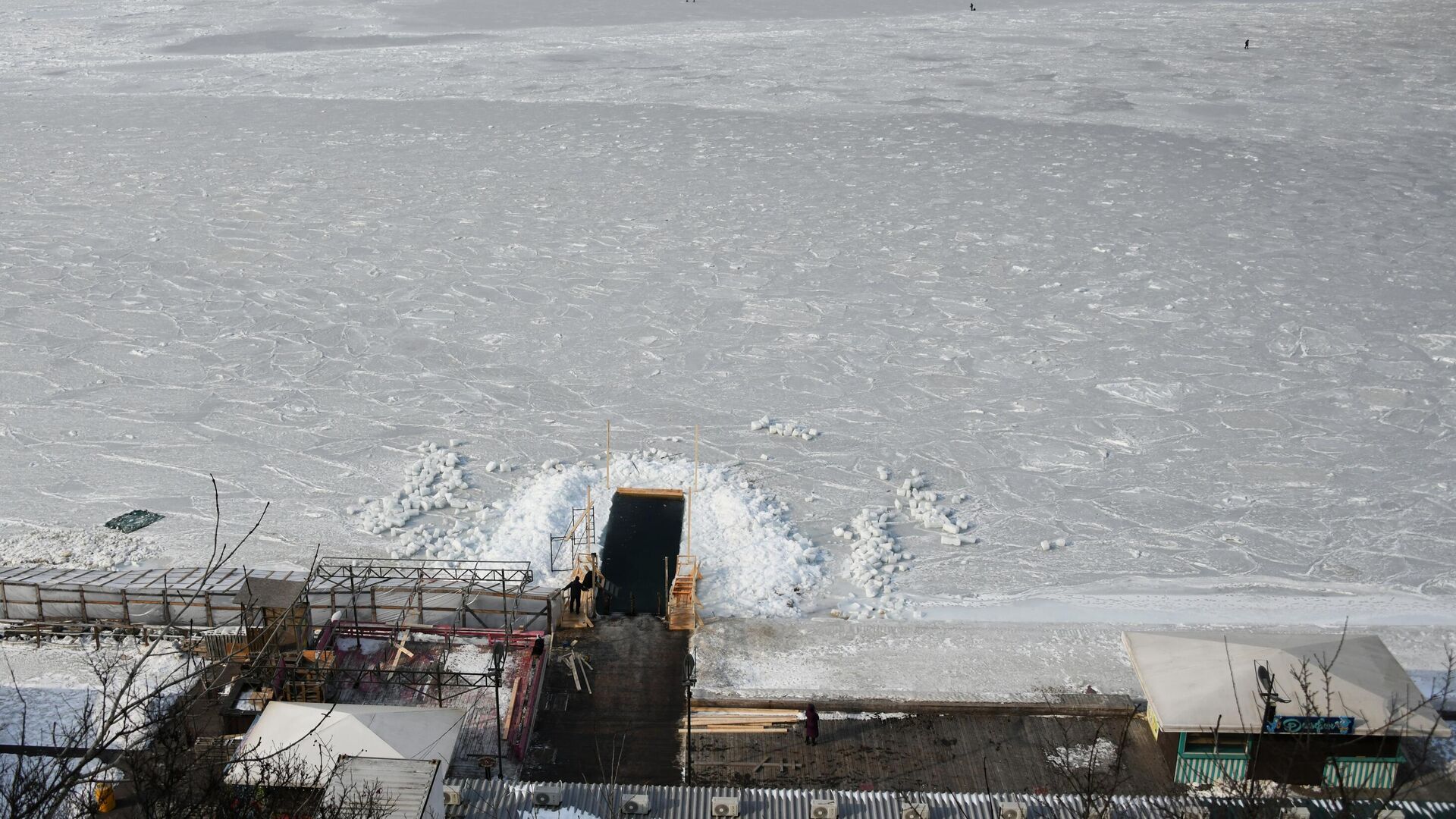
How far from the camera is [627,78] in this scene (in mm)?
43188

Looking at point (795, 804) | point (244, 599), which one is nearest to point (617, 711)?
point (795, 804)

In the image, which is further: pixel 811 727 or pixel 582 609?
pixel 582 609

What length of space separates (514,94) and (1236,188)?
22.4 m

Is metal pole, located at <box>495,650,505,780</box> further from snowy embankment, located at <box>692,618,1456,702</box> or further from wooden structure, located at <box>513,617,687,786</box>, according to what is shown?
snowy embankment, located at <box>692,618,1456,702</box>

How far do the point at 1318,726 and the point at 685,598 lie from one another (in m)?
7.34

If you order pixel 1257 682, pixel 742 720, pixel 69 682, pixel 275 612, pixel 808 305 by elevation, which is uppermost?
pixel 808 305

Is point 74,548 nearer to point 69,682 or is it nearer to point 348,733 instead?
point 69,682

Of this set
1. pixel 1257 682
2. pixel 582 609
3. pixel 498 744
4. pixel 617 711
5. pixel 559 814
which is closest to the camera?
pixel 559 814

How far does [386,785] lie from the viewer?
10.2 m

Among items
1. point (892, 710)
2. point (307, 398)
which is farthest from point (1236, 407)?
point (307, 398)

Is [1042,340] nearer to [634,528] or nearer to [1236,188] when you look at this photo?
[634,528]

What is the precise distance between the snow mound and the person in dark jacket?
9.59m

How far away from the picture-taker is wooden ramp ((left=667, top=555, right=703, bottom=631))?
50.5 feet

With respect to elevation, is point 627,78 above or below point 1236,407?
above
